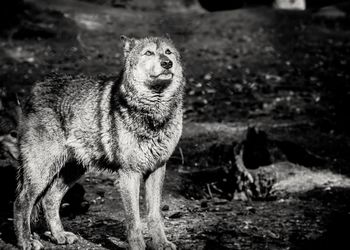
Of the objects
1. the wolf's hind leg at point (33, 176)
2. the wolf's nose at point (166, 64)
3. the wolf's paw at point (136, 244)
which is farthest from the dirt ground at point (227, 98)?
the wolf's nose at point (166, 64)

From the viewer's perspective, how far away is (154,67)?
533cm

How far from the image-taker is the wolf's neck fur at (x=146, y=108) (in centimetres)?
546

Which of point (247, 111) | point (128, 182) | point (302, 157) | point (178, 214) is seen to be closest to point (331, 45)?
point (247, 111)

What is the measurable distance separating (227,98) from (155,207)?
681cm

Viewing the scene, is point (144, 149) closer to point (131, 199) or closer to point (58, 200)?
point (131, 199)

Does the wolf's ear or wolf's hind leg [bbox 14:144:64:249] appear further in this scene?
the wolf's ear

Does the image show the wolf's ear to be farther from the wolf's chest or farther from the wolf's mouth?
the wolf's chest

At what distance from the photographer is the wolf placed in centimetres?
536

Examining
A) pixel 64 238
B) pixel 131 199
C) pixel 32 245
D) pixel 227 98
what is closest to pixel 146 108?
pixel 131 199

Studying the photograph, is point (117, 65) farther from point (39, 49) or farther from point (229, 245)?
point (229, 245)

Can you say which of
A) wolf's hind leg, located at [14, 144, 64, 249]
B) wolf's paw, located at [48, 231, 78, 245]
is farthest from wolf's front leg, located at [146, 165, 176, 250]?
wolf's hind leg, located at [14, 144, 64, 249]

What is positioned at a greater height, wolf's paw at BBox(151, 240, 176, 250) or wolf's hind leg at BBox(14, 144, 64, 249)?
wolf's hind leg at BBox(14, 144, 64, 249)

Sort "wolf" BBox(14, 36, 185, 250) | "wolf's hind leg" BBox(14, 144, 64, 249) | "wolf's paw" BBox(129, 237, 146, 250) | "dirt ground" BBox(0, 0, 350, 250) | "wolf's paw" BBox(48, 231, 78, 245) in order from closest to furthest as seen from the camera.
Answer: "wolf's paw" BBox(129, 237, 146, 250) < "wolf" BBox(14, 36, 185, 250) < "wolf's hind leg" BBox(14, 144, 64, 249) < "wolf's paw" BBox(48, 231, 78, 245) < "dirt ground" BBox(0, 0, 350, 250)

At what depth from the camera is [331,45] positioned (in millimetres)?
16266
